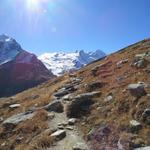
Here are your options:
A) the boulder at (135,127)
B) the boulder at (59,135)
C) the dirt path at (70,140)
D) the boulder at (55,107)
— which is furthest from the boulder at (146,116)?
the boulder at (55,107)

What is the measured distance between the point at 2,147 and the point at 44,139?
116 inches

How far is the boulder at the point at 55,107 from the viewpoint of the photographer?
Result: 73.0 ft

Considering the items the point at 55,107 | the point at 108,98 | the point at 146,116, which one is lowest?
the point at 146,116

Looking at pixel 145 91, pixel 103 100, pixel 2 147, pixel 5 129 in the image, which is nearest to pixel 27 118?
pixel 5 129

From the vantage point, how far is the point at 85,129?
58.4ft

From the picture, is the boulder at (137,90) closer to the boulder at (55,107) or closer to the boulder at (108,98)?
the boulder at (108,98)

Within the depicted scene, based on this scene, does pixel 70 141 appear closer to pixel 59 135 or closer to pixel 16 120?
pixel 59 135

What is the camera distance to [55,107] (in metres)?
22.7

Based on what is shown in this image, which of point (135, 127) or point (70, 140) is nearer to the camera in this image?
point (135, 127)

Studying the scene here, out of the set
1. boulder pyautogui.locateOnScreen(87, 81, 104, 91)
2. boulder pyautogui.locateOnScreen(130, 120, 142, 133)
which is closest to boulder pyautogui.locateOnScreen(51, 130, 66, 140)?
boulder pyautogui.locateOnScreen(130, 120, 142, 133)

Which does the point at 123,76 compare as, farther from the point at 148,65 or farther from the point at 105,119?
the point at 105,119

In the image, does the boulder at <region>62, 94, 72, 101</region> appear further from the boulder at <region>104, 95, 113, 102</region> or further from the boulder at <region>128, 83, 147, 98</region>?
the boulder at <region>128, 83, 147, 98</region>

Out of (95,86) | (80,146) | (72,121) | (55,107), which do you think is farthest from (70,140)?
(95,86)

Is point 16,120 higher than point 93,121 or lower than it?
higher
